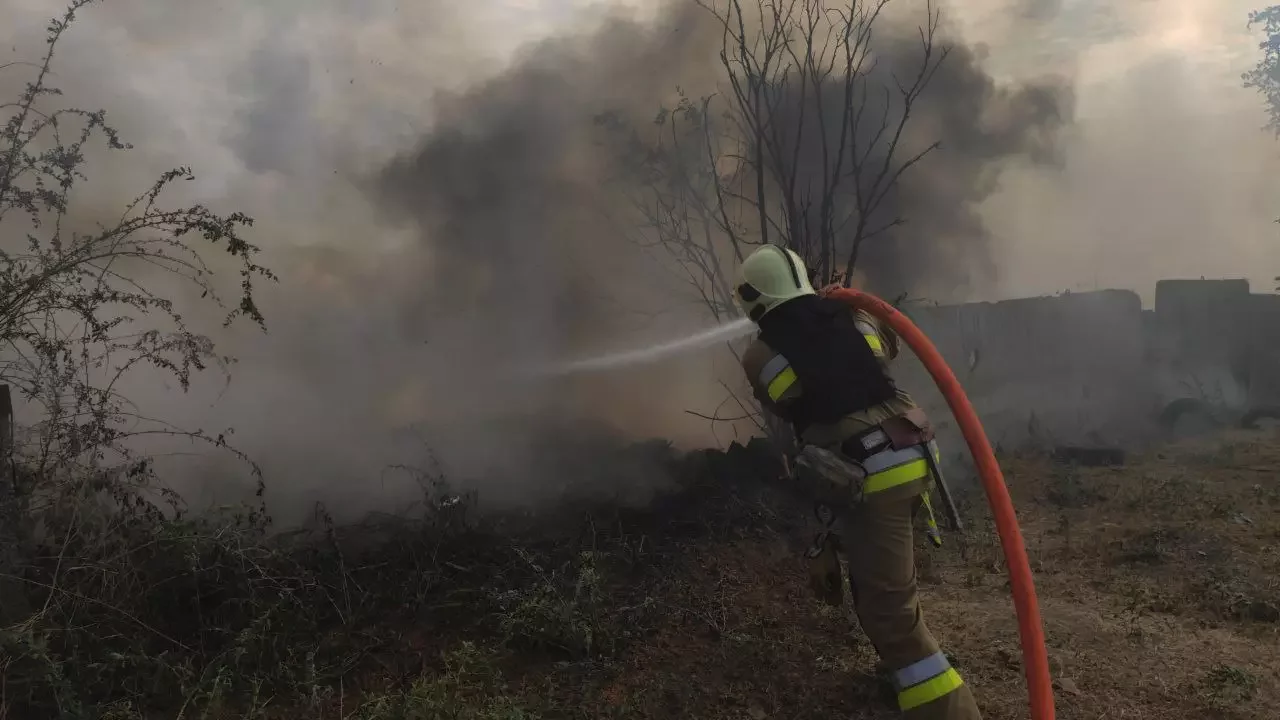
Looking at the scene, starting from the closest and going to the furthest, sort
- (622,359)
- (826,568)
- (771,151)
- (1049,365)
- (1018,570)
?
1. (1018,570)
2. (826,568)
3. (771,151)
4. (622,359)
5. (1049,365)

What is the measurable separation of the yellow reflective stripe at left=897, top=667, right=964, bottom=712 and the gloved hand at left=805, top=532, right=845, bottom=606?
1.55ft

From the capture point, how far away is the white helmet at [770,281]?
330 centimetres

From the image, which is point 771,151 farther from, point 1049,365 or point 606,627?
point 1049,365

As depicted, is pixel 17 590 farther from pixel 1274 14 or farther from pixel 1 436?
pixel 1274 14

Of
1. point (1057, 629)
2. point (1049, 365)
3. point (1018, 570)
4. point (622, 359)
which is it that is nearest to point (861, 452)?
point (1018, 570)

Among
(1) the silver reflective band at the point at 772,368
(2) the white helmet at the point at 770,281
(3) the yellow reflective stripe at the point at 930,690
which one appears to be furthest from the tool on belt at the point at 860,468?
(2) the white helmet at the point at 770,281

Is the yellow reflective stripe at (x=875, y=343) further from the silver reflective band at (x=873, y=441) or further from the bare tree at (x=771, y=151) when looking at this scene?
the bare tree at (x=771, y=151)

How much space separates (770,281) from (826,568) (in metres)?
1.28

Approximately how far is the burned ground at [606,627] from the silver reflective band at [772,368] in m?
1.45

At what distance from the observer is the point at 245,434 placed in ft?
20.4

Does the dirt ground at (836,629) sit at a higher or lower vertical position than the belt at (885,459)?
lower

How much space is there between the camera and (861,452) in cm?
306

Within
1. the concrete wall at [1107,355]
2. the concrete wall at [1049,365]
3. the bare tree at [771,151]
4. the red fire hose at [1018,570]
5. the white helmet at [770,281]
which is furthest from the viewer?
the concrete wall at [1107,355]

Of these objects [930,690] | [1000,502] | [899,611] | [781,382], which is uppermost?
[781,382]
